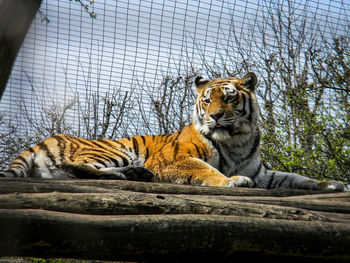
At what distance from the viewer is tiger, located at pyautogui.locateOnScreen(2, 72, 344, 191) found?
7.01 ft

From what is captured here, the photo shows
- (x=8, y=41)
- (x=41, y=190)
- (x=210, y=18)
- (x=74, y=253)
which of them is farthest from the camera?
(x=210, y=18)

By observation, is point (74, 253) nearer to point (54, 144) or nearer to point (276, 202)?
point (276, 202)

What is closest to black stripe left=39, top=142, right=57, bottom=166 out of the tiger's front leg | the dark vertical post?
the tiger's front leg

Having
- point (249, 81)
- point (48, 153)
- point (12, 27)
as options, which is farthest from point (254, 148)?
point (12, 27)

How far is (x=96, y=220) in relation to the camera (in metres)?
0.98

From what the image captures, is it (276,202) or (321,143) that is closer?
(276,202)

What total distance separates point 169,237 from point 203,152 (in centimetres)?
128

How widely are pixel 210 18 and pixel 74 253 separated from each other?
3.92 m

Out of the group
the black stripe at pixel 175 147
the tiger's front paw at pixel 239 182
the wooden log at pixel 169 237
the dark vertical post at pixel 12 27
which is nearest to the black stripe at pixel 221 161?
the black stripe at pixel 175 147

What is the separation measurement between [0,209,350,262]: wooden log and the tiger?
2.69ft

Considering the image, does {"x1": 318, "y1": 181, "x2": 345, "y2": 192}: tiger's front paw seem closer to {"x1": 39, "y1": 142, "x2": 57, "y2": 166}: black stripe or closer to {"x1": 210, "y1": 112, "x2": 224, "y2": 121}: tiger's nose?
{"x1": 210, "y1": 112, "x2": 224, "y2": 121}: tiger's nose

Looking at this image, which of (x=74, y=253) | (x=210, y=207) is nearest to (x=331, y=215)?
(x=210, y=207)

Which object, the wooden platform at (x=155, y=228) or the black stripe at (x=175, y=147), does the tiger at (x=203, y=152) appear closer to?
the black stripe at (x=175, y=147)

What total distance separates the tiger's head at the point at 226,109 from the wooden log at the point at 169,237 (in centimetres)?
108
